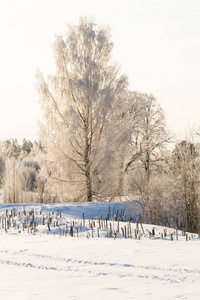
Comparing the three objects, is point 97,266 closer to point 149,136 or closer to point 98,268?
point 98,268

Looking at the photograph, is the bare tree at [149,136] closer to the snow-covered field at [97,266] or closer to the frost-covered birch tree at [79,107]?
the frost-covered birch tree at [79,107]

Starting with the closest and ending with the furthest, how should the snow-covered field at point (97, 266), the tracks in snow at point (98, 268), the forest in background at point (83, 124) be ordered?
the snow-covered field at point (97, 266)
the tracks in snow at point (98, 268)
the forest in background at point (83, 124)

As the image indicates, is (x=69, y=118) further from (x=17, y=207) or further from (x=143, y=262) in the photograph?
(x=143, y=262)

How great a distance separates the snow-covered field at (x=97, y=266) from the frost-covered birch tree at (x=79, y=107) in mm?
9453

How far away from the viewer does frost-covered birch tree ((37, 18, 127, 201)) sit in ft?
59.7

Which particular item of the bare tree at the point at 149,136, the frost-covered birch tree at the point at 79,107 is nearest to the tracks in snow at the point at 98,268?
the frost-covered birch tree at the point at 79,107

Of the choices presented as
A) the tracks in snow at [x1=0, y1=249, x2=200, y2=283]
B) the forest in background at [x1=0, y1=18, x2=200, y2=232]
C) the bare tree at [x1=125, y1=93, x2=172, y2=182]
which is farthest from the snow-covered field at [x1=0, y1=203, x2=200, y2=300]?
the bare tree at [x1=125, y1=93, x2=172, y2=182]

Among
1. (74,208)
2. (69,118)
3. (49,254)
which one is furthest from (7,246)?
(69,118)

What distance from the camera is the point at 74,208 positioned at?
43.3ft

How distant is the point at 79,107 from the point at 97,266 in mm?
13967

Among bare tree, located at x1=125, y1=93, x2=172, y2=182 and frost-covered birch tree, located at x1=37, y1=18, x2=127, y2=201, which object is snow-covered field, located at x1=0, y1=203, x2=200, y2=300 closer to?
frost-covered birch tree, located at x1=37, y1=18, x2=127, y2=201

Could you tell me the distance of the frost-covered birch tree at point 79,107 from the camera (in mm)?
18203

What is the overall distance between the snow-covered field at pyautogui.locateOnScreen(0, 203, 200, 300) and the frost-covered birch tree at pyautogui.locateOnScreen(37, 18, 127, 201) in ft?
31.0

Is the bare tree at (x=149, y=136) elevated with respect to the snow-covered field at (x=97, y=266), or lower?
elevated
